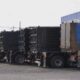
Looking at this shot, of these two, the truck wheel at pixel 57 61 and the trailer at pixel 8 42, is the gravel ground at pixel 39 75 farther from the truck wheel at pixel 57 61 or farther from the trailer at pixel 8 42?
the trailer at pixel 8 42

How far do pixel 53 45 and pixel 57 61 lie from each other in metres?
1.78

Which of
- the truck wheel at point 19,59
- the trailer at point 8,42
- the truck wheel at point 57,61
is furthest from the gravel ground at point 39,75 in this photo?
the trailer at point 8,42

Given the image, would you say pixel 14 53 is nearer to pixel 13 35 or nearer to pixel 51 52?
pixel 13 35

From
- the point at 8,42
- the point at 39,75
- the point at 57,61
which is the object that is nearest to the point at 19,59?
the point at 8,42

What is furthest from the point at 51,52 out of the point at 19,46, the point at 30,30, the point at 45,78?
the point at 45,78

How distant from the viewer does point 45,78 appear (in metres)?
22.4

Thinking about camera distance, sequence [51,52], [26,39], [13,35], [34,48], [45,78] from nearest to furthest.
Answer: [45,78]
[51,52]
[34,48]
[26,39]
[13,35]

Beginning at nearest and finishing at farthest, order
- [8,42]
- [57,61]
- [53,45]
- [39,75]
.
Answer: [39,75]
[57,61]
[53,45]
[8,42]

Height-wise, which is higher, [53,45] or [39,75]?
[53,45]

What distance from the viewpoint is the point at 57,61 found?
32.6 meters

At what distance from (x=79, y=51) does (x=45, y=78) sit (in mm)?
8865

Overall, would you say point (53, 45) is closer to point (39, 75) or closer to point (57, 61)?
point (57, 61)

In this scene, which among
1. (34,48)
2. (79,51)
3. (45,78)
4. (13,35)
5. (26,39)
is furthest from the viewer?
(13,35)

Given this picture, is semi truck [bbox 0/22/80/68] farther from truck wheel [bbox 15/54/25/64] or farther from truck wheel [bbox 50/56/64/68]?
truck wheel [bbox 15/54/25/64]
